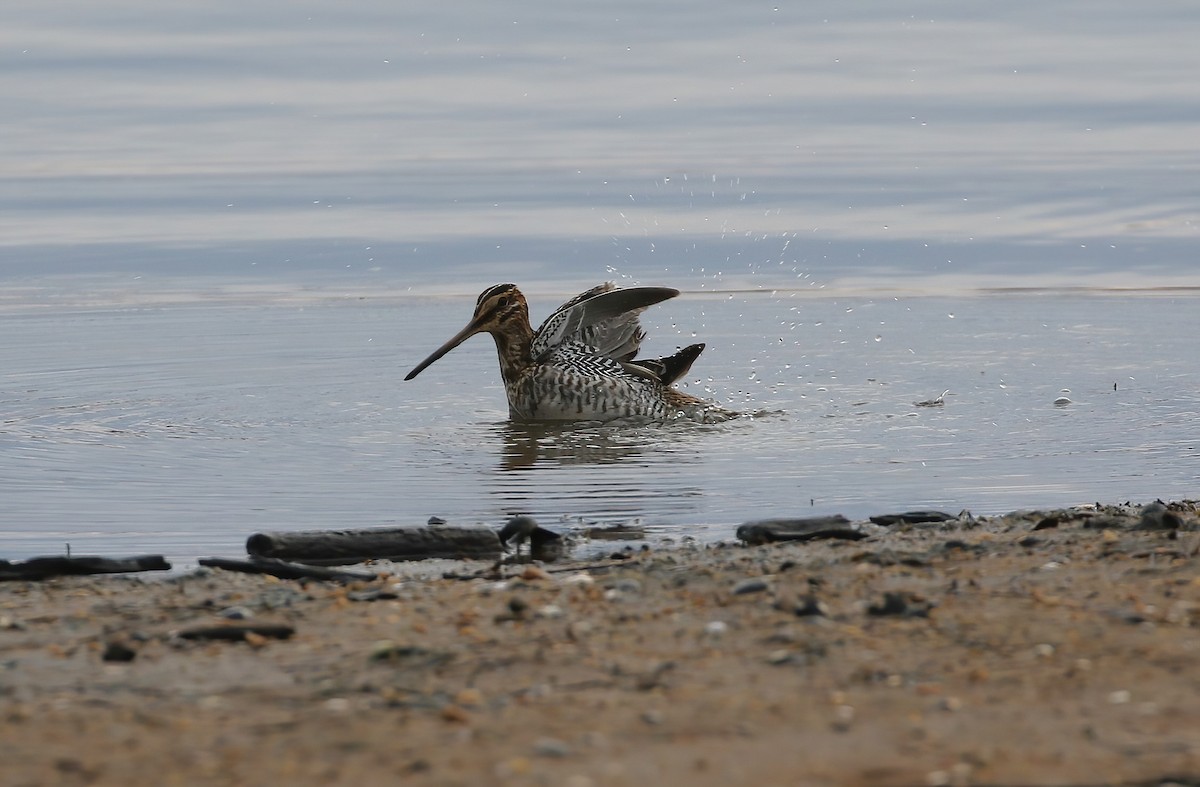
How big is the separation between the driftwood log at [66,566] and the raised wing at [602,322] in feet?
19.1

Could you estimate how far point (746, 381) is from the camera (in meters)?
13.9

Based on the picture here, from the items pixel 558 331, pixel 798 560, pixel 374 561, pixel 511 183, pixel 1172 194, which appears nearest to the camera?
pixel 798 560

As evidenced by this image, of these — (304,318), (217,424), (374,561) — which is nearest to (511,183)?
(304,318)

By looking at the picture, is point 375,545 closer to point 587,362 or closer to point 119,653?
point 119,653

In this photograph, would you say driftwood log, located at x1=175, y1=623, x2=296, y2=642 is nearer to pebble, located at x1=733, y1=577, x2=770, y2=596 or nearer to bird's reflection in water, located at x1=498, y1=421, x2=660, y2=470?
pebble, located at x1=733, y1=577, x2=770, y2=596

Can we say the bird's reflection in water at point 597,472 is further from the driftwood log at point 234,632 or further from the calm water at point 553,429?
the driftwood log at point 234,632

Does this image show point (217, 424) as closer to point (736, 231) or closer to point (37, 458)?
point (37, 458)

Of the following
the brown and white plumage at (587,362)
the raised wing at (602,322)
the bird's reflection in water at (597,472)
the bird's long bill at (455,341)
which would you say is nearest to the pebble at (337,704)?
the bird's reflection in water at (597,472)

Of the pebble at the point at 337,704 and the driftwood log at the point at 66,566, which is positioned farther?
the driftwood log at the point at 66,566

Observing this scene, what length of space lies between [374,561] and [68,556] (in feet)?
4.00

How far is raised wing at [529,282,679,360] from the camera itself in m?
12.8

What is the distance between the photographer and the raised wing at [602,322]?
12844 millimetres

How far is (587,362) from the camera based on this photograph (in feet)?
42.5

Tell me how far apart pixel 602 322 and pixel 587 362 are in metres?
0.37
